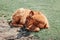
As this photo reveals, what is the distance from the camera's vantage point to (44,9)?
746cm

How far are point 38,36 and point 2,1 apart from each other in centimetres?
328

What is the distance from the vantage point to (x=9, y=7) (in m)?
7.55

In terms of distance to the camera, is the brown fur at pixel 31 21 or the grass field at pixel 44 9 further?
the brown fur at pixel 31 21

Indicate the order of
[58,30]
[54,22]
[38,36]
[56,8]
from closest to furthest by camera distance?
[38,36]
[58,30]
[54,22]
[56,8]

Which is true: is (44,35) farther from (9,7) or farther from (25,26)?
(9,7)

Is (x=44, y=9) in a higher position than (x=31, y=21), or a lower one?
higher

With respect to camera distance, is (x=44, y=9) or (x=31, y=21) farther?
(x=44, y=9)

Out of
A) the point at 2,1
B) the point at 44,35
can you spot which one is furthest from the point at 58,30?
the point at 2,1

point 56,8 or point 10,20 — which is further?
point 56,8

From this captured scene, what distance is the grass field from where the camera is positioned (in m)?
5.54

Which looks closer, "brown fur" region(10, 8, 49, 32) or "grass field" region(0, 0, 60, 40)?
"grass field" region(0, 0, 60, 40)

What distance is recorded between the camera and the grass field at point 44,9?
5539 millimetres

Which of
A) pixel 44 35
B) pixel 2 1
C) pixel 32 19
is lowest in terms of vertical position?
pixel 44 35

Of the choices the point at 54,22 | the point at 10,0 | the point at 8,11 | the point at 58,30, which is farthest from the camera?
the point at 10,0
